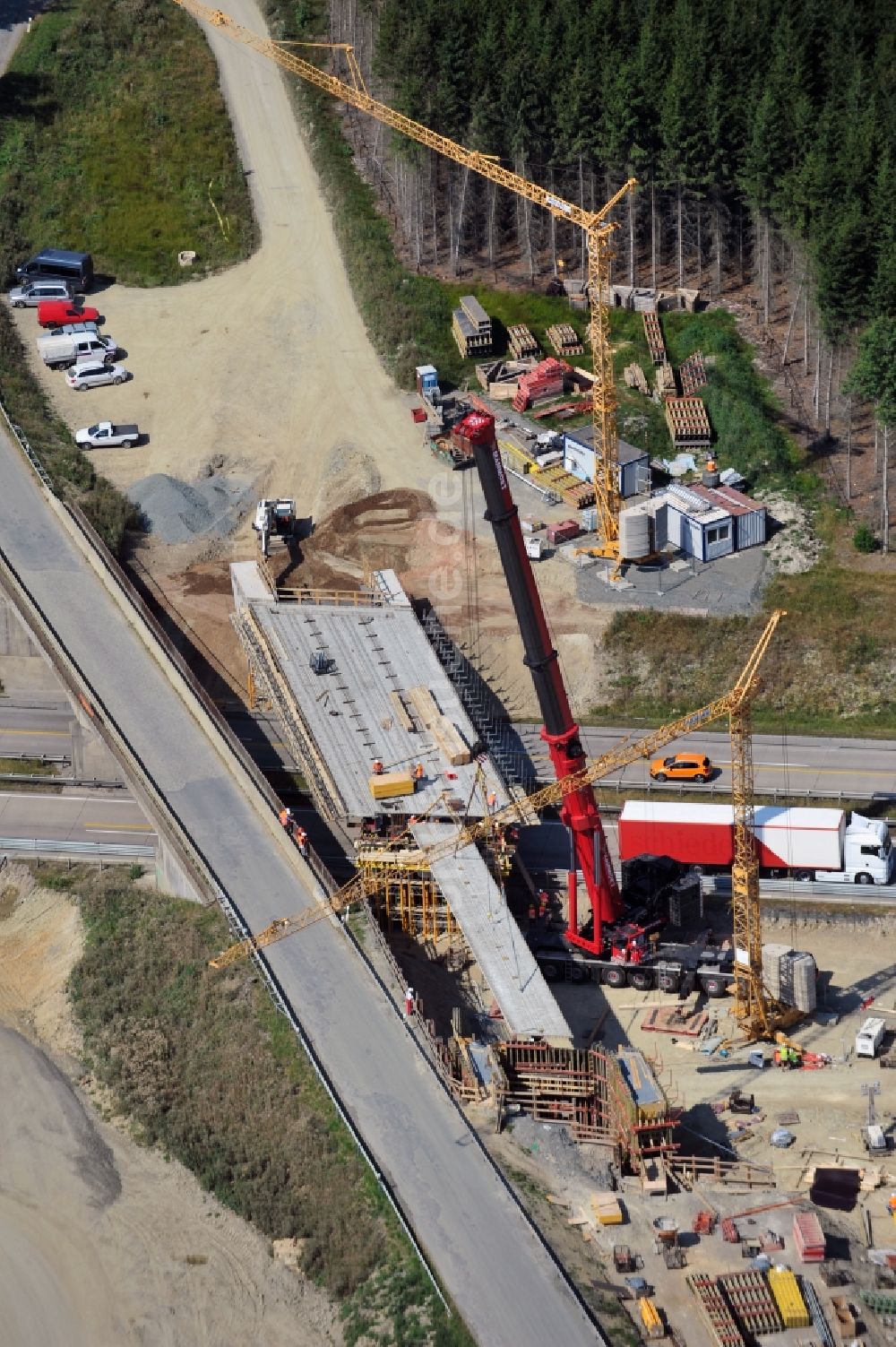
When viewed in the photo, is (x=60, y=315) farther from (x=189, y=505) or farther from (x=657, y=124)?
(x=657, y=124)

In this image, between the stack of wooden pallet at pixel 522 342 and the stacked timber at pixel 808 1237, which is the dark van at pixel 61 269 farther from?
the stacked timber at pixel 808 1237

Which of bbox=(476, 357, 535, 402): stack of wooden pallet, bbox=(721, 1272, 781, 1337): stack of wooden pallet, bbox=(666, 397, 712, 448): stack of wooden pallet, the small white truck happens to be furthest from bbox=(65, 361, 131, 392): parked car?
bbox=(721, 1272, 781, 1337): stack of wooden pallet

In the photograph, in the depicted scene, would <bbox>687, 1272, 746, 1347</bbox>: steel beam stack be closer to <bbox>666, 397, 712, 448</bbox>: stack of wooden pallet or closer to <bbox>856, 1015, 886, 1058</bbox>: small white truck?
<bbox>856, 1015, 886, 1058</bbox>: small white truck

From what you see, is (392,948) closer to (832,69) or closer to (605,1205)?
(605,1205)

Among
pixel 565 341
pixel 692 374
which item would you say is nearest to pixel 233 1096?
pixel 692 374

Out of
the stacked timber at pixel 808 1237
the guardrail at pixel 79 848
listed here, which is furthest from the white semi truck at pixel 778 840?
the guardrail at pixel 79 848

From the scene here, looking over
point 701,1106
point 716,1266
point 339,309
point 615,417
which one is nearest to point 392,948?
point 701,1106

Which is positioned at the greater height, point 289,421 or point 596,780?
point 596,780
